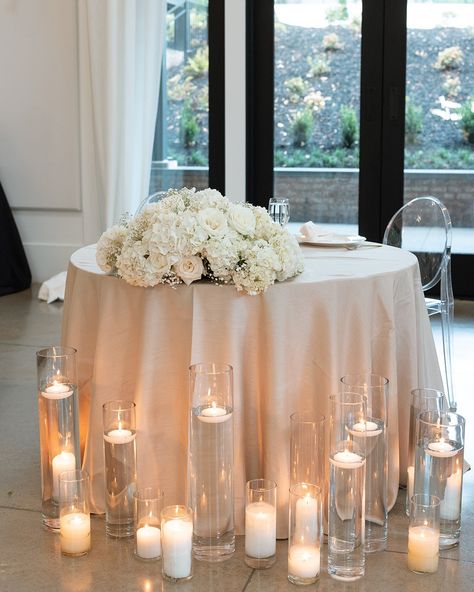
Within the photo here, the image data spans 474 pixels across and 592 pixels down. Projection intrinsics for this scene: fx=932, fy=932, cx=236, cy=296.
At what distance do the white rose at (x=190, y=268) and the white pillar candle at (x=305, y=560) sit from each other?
780 mm

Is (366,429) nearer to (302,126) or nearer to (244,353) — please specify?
(244,353)

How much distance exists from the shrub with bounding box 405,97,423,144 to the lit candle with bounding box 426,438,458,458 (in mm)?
3836

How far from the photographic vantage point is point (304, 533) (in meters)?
2.38

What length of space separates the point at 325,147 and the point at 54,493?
4051mm

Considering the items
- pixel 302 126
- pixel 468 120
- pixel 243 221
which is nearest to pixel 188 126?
pixel 302 126

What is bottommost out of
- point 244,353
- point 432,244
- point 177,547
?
point 177,547

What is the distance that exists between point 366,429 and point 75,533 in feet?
2.80

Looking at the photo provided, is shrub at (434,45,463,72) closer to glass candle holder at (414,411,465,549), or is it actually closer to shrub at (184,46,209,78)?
shrub at (184,46,209,78)

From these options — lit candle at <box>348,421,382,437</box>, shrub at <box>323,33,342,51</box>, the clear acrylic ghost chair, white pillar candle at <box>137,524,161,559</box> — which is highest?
shrub at <box>323,33,342,51</box>

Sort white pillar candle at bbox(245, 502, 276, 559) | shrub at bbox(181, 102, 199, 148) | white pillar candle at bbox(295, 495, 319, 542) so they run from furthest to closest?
shrub at bbox(181, 102, 199, 148)
white pillar candle at bbox(245, 502, 276, 559)
white pillar candle at bbox(295, 495, 319, 542)

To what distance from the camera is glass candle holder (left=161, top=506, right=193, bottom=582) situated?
7.84ft

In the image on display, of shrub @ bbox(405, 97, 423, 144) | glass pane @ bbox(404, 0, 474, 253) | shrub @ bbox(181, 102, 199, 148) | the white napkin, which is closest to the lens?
glass pane @ bbox(404, 0, 474, 253)

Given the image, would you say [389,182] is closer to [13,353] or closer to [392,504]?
[13,353]

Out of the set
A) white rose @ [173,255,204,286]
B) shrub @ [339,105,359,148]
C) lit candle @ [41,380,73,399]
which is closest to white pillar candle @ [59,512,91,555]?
lit candle @ [41,380,73,399]
